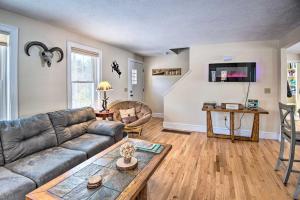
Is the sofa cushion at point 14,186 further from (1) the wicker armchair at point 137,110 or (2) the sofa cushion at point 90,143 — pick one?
(1) the wicker armchair at point 137,110

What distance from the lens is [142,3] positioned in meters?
2.13

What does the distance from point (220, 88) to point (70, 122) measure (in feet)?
11.7

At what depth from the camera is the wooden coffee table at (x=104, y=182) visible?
3.83 feet

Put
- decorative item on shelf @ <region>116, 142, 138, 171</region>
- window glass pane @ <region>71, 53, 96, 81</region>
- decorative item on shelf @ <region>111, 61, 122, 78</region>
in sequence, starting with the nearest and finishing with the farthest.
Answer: decorative item on shelf @ <region>116, 142, 138, 171</region>
window glass pane @ <region>71, 53, 96, 81</region>
decorative item on shelf @ <region>111, 61, 122, 78</region>

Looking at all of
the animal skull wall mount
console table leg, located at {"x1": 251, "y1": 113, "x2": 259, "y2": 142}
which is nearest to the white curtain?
the animal skull wall mount

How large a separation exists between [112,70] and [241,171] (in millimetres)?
3596

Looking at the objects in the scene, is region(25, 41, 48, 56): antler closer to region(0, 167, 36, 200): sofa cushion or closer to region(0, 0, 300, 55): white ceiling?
region(0, 0, 300, 55): white ceiling

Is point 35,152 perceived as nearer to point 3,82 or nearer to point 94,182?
point 3,82

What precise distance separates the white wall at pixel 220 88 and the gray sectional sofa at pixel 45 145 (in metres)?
2.33

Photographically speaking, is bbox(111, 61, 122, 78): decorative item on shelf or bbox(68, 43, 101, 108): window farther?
bbox(111, 61, 122, 78): decorative item on shelf

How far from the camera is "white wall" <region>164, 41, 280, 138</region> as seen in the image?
3.99m

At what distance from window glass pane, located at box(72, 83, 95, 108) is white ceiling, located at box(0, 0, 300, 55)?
1074mm

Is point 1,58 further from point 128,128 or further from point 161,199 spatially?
point 161,199

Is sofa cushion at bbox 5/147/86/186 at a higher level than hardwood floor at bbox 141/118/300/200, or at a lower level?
higher
